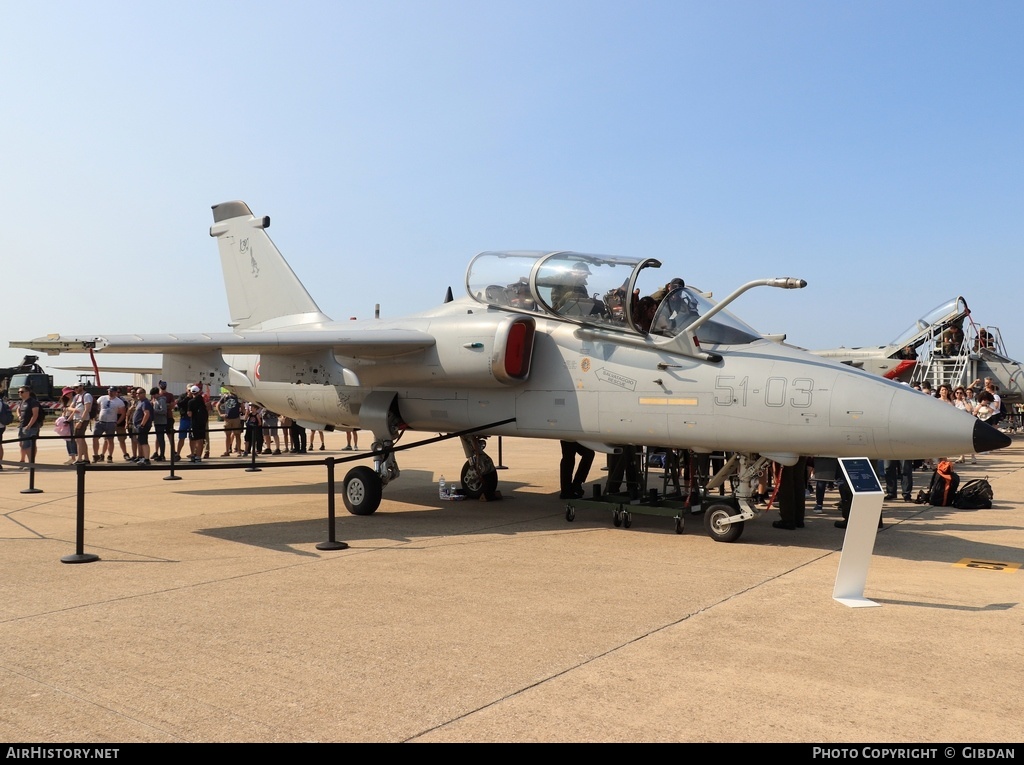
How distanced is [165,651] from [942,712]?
3885mm

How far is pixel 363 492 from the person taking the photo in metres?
9.84

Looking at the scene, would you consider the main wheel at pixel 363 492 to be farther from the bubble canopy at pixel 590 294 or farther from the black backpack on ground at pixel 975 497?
the black backpack on ground at pixel 975 497

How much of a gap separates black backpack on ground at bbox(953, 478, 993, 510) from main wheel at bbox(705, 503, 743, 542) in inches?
187

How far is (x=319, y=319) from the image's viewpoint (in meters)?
12.2

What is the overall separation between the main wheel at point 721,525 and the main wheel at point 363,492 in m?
3.94

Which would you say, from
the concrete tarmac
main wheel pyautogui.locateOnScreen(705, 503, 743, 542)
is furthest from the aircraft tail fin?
main wheel pyautogui.locateOnScreen(705, 503, 743, 542)

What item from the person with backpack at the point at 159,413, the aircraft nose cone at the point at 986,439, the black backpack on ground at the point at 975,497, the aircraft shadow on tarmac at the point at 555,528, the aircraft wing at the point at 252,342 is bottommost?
the aircraft shadow on tarmac at the point at 555,528

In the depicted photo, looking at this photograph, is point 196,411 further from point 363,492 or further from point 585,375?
point 585,375

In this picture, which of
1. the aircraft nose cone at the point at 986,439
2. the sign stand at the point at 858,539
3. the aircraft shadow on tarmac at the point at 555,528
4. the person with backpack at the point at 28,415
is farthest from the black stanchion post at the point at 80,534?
the person with backpack at the point at 28,415

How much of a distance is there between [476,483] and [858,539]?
21.8 ft

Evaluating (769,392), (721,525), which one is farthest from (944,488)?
(769,392)

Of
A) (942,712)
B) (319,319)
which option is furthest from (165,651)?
(319,319)

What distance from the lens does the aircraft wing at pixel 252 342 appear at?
8688 mm

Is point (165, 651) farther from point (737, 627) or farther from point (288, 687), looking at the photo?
point (737, 627)
